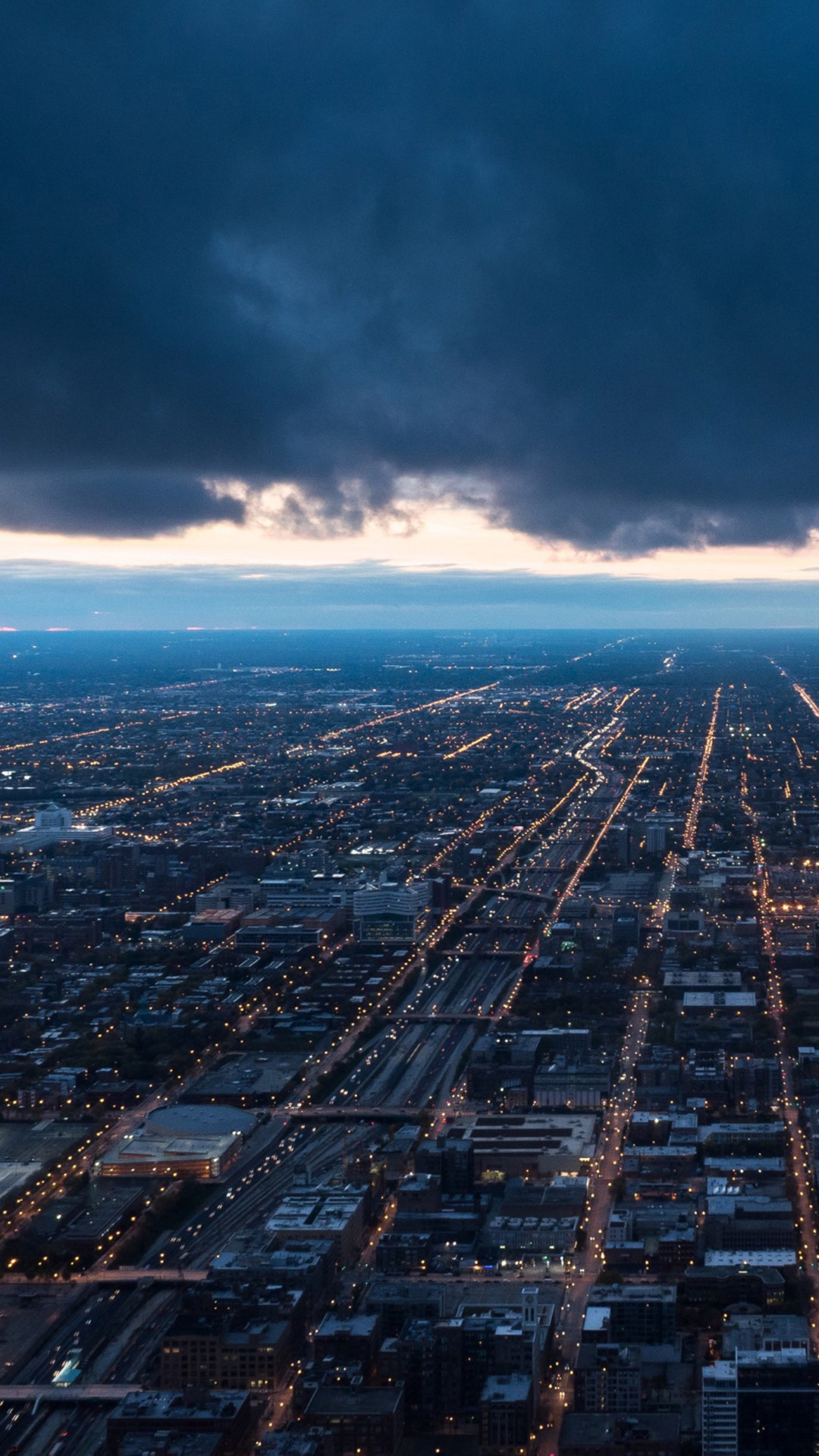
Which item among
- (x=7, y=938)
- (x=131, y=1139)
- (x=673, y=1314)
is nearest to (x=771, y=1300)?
(x=673, y=1314)

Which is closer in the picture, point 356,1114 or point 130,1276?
point 130,1276

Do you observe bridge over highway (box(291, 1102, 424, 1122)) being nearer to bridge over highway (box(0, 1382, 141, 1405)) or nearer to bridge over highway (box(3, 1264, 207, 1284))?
bridge over highway (box(3, 1264, 207, 1284))

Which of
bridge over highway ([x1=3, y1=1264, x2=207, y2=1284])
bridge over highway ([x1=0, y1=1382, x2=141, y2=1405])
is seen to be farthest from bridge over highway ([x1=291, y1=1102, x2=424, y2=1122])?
bridge over highway ([x1=0, y1=1382, x2=141, y2=1405])

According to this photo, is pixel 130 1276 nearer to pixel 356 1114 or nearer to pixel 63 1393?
pixel 63 1393

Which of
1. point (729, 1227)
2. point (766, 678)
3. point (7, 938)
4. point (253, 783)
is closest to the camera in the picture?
point (729, 1227)

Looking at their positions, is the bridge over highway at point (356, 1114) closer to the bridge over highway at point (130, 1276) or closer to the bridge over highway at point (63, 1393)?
the bridge over highway at point (130, 1276)

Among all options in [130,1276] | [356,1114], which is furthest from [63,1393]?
[356,1114]

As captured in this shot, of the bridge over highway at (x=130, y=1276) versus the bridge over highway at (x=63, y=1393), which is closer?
the bridge over highway at (x=63, y=1393)

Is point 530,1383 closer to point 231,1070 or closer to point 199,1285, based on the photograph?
point 199,1285

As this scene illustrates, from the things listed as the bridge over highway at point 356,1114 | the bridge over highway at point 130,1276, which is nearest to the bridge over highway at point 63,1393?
the bridge over highway at point 130,1276

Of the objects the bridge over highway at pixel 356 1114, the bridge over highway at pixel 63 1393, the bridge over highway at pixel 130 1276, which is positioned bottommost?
the bridge over highway at pixel 63 1393

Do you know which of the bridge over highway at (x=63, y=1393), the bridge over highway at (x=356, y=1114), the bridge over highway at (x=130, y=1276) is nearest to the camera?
the bridge over highway at (x=63, y=1393)
